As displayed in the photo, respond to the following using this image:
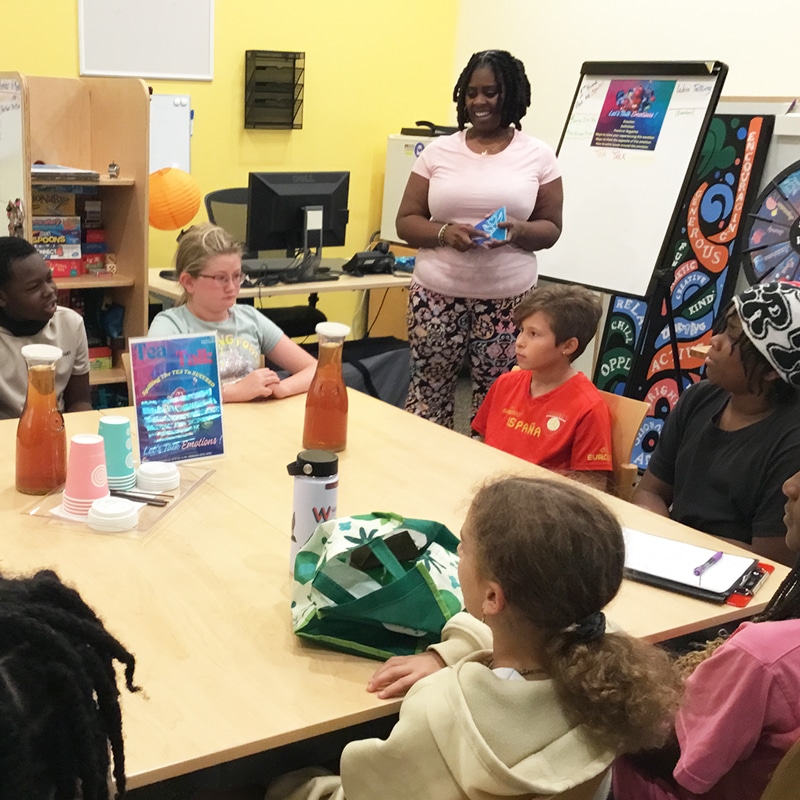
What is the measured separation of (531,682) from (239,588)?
55 cm

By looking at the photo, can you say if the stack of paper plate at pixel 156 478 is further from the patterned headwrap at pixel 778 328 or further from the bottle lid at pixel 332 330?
the patterned headwrap at pixel 778 328

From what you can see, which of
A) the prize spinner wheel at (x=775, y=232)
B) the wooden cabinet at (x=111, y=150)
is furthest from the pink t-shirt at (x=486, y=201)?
the wooden cabinet at (x=111, y=150)

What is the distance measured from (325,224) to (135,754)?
10.7 ft

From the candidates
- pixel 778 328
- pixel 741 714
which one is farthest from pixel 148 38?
pixel 741 714

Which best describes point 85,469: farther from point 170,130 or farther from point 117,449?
point 170,130

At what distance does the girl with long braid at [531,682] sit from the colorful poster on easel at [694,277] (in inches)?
104

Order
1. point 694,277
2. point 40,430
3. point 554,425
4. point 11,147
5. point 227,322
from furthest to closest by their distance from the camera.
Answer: point 694,277, point 11,147, point 227,322, point 554,425, point 40,430

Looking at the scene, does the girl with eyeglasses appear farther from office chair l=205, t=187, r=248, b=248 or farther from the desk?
office chair l=205, t=187, r=248, b=248

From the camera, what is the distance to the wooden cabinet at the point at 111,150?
3500 mm

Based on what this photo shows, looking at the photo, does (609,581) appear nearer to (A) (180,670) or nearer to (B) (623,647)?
(B) (623,647)

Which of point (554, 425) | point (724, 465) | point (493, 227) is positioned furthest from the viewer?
point (493, 227)

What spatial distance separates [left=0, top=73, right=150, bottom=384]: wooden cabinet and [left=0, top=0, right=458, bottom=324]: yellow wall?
2.48ft

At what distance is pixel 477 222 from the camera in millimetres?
3039

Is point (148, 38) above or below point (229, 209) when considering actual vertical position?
above
